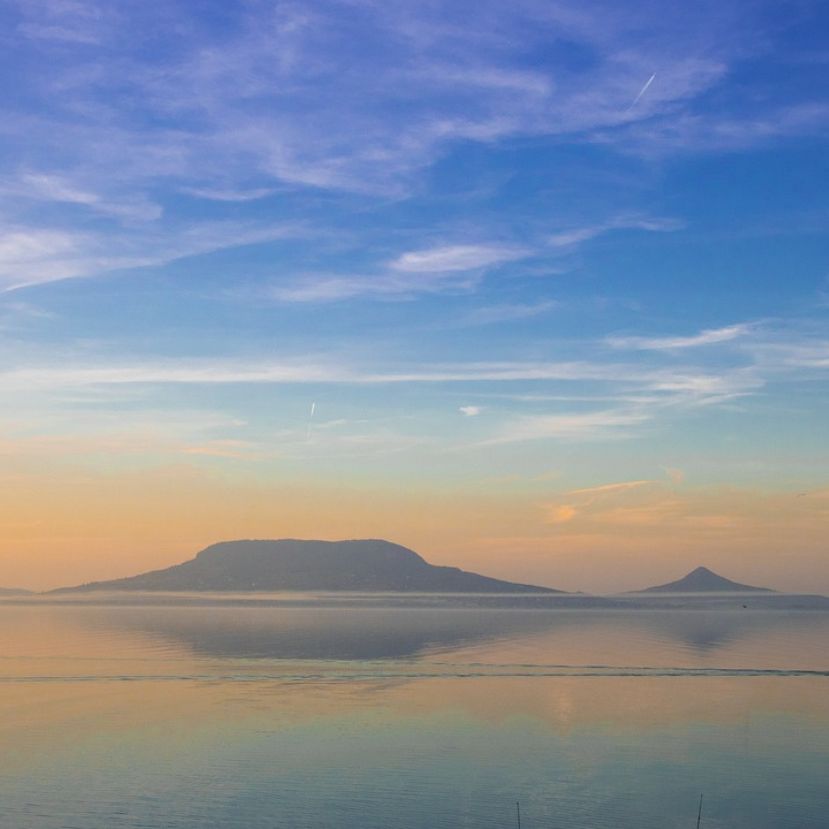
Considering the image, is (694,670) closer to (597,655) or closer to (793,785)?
(597,655)

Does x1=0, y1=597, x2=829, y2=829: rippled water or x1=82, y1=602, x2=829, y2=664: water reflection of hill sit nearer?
x1=0, y1=597, x2=829, y2=829: rippled water

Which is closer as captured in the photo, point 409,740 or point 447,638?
point 409,740

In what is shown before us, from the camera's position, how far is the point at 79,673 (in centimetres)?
7325

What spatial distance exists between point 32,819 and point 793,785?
2853cm

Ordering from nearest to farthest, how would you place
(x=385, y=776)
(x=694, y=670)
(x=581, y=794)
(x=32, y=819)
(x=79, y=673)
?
(x=32, y=819)
(x=581, y=794)
(x=385, y=776)
(x=79, y=673)
(x=694, y=670)

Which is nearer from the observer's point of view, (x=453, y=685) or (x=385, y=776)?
(x=385, y=776)

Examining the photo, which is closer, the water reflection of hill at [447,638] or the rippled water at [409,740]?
the rippled water at [409,740]

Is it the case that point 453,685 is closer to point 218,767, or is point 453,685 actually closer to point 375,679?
point 375,679

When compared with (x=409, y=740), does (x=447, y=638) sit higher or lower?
lower

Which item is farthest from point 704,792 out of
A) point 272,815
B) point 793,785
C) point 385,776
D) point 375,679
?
point 375,679

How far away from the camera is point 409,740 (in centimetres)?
4750

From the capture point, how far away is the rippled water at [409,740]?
35375 millimetres

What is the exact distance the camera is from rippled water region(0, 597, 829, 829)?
35.4 metres

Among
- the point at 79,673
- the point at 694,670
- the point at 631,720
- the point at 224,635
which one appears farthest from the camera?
the point at 224,635
